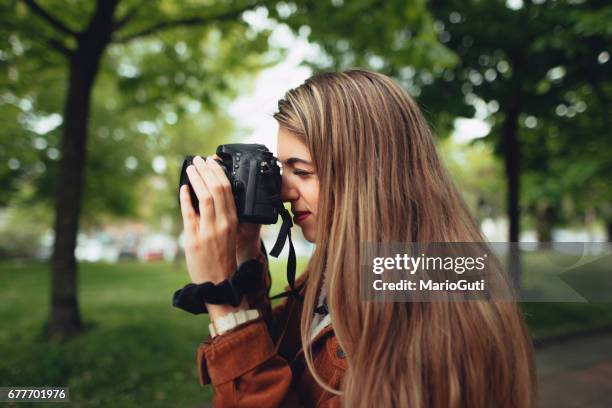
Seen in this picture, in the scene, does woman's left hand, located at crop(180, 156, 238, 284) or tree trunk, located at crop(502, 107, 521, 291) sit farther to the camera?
tree trunk, located at crop(502, 107, 521, 291)

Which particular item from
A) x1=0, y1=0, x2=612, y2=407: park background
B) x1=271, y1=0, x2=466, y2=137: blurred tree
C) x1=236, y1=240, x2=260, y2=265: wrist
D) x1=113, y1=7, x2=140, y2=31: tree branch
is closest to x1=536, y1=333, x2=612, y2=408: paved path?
x1=0, y1=0, x2=612, y2=407: park background

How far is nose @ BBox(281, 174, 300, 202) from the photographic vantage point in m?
1.29

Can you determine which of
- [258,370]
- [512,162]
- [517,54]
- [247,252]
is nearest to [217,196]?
[247,252]

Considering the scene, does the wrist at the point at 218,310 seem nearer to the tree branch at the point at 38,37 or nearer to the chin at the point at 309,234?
the chin at the point at 309,234

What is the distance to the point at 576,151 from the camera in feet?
23.4

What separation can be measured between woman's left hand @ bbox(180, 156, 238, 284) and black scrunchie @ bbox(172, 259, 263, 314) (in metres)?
0.02

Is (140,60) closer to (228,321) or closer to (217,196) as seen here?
(217,196)

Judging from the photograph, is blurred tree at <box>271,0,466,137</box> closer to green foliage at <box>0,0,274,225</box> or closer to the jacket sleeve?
green foliage at <box>0,0,274,225</box>

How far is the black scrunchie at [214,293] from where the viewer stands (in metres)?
1.08

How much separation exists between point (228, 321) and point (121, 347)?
4133mm

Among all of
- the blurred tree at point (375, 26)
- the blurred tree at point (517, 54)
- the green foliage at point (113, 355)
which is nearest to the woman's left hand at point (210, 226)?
the green foliage at point (113, 355)

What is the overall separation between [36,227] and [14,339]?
64.6 feet

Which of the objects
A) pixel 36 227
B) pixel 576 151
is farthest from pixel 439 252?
pixel 36 227

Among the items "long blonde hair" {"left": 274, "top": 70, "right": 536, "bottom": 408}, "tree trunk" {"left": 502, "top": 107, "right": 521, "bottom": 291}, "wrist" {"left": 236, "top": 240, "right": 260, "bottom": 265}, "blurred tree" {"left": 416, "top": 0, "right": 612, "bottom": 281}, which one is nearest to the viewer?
"long blonde hair" {"left": 274, "top": 70, "right": 536, "bottom": 408}
